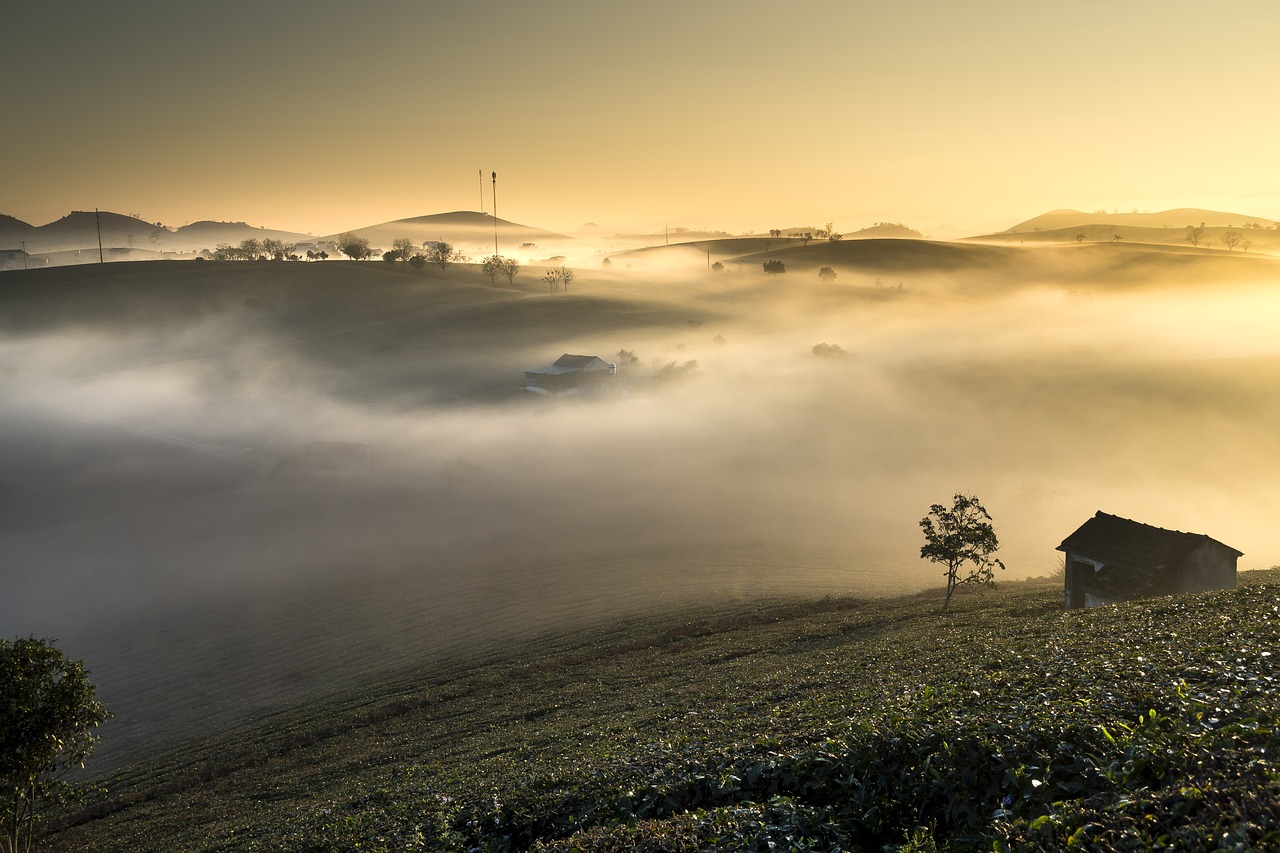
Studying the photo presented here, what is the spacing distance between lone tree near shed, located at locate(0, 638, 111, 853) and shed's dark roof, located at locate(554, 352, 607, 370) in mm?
96981

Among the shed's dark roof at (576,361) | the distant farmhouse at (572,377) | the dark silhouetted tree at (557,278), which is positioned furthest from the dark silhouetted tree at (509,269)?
the distant farmhouse at (572,377)

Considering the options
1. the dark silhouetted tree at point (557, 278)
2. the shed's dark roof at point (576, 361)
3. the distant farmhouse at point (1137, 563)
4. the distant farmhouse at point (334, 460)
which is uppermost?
the dark silhouetted tree at point (557, 278)

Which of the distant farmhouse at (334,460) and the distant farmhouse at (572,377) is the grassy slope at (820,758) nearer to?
the distant farmhouse at (334,460)

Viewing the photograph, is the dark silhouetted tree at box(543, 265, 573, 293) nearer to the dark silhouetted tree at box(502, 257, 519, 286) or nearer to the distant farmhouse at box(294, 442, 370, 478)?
the dark silhouetted tree at box(502, 257, 519, 286)

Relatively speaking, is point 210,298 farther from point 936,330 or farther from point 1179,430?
point 1179,430

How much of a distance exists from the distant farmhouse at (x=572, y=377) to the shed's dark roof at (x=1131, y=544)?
8443cm

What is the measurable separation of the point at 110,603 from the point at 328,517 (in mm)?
21769

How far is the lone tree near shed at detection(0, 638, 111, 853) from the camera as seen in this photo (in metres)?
19.7

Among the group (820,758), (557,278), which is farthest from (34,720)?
(557,278)

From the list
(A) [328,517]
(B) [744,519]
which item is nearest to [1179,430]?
(B) [744,519]

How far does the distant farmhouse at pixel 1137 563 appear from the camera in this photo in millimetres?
34562

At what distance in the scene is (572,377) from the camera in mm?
115750

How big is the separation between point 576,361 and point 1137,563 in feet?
297

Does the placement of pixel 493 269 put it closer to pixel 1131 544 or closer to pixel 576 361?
pixel 576 361
